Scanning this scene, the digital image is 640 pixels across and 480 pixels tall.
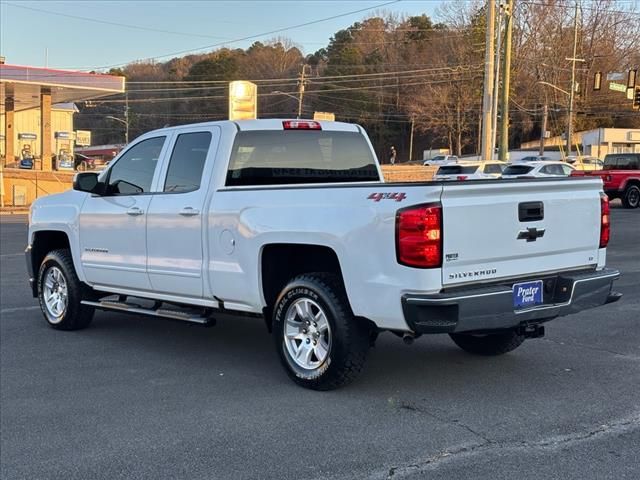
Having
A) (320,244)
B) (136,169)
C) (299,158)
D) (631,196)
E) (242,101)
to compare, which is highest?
(242,101)

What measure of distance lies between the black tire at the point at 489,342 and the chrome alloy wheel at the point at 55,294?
13.7ft

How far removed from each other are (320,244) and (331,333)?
2.12ft

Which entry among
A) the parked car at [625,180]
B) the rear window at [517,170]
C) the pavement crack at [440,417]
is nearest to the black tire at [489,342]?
the pavement crack at [440,417]

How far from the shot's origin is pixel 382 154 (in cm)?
10394

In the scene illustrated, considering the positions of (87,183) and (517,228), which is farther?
(87,183)

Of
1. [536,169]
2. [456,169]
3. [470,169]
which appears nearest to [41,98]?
[456,169]

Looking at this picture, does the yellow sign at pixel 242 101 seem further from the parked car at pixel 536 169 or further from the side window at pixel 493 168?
the side window at pixel 493 168

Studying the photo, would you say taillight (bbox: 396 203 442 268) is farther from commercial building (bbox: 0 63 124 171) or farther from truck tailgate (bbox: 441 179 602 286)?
commercial building (bbox: 0 63 124 171)

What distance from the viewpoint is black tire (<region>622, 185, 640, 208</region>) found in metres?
27.6

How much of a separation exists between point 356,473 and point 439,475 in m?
0.45

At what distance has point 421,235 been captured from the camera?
454 cm

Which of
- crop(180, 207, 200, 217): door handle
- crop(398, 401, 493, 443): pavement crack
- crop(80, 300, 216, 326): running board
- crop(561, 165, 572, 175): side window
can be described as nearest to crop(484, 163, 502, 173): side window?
crop(561, 165, 572, 175): side window

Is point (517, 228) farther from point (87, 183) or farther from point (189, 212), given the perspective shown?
point (87, 183)

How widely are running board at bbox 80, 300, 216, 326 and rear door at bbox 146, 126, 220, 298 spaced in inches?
7.5
